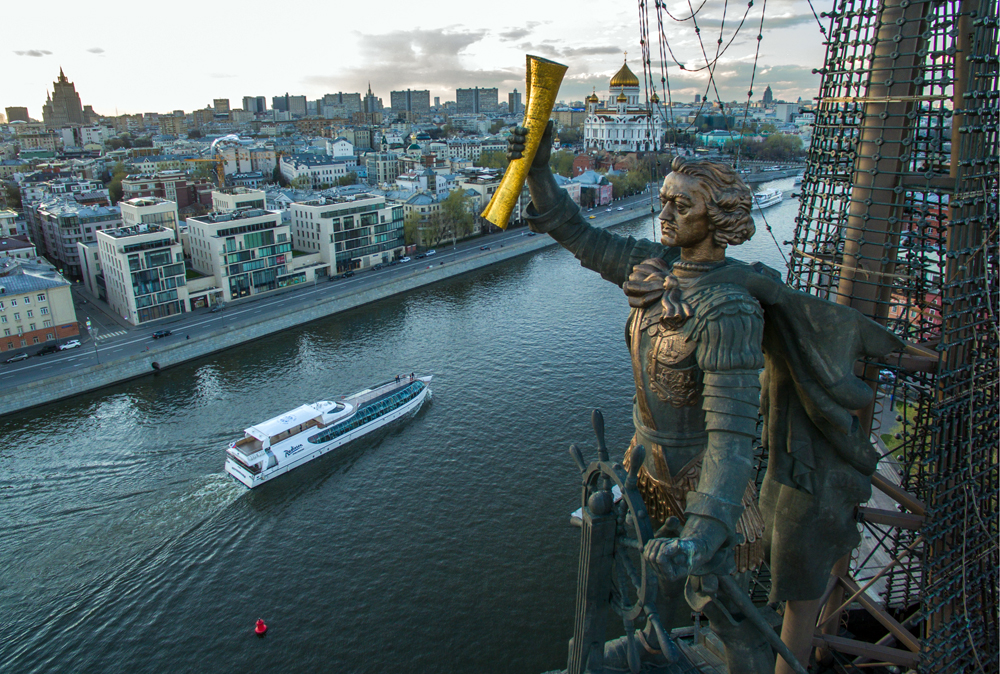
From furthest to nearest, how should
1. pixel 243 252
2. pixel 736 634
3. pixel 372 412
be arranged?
pixel 243 252, pixel 372 412, pixel 736 634

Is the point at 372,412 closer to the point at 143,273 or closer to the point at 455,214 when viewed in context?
the point at 143,273

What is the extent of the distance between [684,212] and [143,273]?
24.9 metres

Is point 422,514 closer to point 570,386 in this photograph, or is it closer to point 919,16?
point 570,386

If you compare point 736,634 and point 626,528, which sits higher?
point 626,528

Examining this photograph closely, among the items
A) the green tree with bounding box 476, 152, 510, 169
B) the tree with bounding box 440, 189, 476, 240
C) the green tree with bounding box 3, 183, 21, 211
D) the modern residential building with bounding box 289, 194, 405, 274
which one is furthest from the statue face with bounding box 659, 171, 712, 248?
the green tree with bounding box 476, 152, 510, 169

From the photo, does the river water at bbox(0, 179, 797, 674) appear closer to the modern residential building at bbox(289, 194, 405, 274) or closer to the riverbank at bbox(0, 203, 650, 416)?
the riverbank at bbox(0, 203, 650, 416)

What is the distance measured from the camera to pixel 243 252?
88.8 feet

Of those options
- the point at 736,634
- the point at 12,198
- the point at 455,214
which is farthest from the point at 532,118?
the point at 12,198

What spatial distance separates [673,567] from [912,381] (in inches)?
116

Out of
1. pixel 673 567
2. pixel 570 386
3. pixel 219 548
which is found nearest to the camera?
pixel 673 567

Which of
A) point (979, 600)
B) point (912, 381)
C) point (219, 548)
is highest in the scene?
point (912, 381)

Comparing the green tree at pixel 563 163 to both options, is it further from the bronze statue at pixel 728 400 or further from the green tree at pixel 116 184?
the bronze statue at pixel 728 400

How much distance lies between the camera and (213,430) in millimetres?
16906

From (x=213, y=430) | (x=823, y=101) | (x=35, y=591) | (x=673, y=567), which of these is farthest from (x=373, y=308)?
(x=673, y=567)
